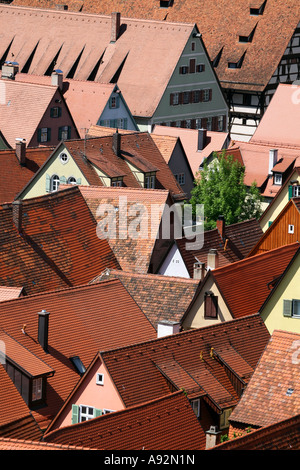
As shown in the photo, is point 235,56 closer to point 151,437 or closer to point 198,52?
point 198,52

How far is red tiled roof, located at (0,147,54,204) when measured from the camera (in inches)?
3078

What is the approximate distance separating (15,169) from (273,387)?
108 ft

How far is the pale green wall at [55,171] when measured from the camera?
78.6 m

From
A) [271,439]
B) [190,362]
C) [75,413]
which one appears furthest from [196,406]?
[271,439]

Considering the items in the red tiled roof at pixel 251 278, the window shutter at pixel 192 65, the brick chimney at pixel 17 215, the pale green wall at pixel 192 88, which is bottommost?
the red tiled roof at pixel 251 278

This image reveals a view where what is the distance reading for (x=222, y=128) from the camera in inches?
4262

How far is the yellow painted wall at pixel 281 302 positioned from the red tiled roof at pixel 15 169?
2237cm

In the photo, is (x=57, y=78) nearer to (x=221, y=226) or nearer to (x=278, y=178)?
(x=278, y=178)

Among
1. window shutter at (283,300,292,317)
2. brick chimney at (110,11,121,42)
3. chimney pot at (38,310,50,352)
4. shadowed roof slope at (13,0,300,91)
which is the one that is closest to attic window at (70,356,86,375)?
chimney pot at (38,310,50,352)

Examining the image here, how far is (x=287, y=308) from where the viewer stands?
58219mm

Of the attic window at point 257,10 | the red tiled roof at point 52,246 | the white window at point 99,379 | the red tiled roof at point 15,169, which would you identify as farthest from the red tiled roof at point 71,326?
the attic window at point 257,10

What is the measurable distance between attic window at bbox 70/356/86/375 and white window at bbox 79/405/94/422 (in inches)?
156

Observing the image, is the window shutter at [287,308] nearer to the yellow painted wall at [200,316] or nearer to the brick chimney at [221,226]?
the yellow painted wall at [200,316]

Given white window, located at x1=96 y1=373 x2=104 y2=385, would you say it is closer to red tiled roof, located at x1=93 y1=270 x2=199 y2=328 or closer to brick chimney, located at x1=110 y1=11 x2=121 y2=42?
red tiled roof, located at x1=93 y1=270 x2=199 y2=328
